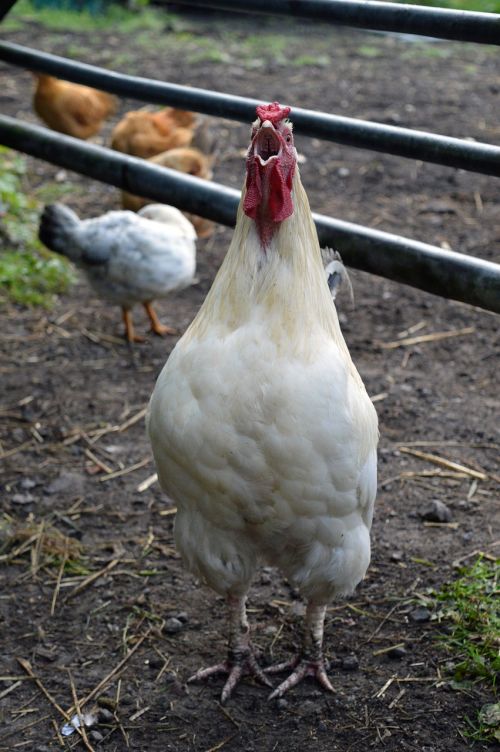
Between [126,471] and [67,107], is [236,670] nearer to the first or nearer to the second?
[126,471]

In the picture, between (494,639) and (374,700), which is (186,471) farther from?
(494,639)

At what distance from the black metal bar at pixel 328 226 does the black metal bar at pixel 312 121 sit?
30cm

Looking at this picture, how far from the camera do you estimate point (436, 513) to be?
3600mm

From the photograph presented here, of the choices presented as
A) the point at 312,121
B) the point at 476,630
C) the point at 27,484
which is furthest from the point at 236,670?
the point at 312,121

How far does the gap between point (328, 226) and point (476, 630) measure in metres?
1.50

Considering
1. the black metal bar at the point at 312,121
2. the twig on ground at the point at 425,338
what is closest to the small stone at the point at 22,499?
the black metal bar at the point at 312,121

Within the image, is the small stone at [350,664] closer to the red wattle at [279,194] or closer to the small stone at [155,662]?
the small stone at [155,662]

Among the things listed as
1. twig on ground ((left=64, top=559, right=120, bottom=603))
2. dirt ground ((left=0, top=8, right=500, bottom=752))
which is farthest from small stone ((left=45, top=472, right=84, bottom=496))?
twig on ground ((left=64, top=559, right=120, bottom=603))

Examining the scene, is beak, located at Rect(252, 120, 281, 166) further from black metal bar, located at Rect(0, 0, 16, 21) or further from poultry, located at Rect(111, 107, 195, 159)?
poultry, located at Rect(111, 107, 195, 159)

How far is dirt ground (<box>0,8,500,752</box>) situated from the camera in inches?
110

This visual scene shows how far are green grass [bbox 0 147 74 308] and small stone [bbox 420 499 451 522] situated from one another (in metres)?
3.07

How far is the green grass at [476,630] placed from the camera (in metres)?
2.66

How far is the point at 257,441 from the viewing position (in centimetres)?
235

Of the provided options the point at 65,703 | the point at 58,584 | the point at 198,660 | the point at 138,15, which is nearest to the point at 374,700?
the point at 198,660
